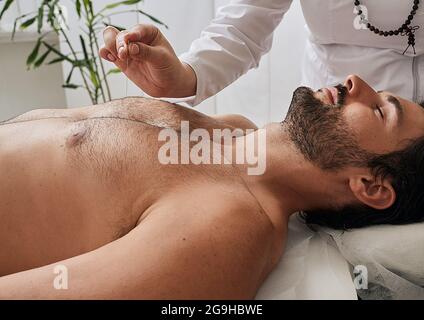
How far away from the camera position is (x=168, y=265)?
2.86 feet

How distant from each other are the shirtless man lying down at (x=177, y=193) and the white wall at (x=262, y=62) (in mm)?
1106

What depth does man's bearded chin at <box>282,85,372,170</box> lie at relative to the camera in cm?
122

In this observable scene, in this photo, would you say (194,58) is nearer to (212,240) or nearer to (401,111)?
(401,111)

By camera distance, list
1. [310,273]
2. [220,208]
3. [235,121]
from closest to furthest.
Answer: [220,208]
[310,273]
[235,121]

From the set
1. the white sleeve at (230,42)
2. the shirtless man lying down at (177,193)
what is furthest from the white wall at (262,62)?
the shirtless man lying down at (177,193)

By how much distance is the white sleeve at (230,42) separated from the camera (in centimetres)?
158

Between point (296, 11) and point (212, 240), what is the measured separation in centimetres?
167

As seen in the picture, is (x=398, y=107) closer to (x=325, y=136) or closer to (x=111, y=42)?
(x=325, y=136)

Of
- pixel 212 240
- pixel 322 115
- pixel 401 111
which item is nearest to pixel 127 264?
pixel 212 240

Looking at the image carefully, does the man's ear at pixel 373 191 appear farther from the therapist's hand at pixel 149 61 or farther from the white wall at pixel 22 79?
the white wall at pixel 22 79

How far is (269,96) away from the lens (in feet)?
8.14

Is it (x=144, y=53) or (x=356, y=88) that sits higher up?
(x=144, y=53)

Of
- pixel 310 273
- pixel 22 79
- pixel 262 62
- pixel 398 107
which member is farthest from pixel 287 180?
pixel 22 79

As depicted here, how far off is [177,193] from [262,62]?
156cm
